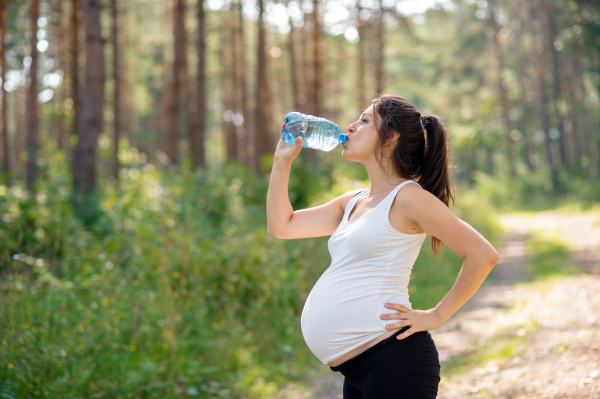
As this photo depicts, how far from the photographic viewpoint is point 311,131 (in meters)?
3.00

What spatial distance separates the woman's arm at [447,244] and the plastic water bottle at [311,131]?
0.69 m

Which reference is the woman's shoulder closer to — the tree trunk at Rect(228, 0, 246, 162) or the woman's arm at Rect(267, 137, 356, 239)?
the woman's arm at Rect(267, 137, 356, 239)

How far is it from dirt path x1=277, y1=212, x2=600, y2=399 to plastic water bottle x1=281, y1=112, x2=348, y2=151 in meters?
2.81

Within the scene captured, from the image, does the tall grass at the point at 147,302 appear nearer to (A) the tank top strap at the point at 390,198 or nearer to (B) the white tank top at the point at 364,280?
(B) the white tank top at the point at 364,280

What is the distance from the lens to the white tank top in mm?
2221

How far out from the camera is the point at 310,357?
6.11 metres

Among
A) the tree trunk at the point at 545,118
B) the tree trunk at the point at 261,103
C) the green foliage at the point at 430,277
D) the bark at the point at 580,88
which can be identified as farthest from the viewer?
the bark at the point at 580,88

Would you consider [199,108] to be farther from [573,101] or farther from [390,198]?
[573,101]

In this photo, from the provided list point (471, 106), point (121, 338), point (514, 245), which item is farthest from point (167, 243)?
point (471, 106)

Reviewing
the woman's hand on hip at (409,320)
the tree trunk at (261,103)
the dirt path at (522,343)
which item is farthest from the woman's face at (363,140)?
the tree trunk at (261,103)

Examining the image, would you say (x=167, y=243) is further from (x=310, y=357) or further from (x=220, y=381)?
(x=310, y=357)

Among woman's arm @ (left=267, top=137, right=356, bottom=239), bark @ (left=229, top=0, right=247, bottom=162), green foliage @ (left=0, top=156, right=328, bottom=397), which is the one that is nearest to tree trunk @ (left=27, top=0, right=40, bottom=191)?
green foliage @ (left=0, top=156, right=328, bottom=397)

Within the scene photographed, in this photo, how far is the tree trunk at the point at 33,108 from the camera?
1482cm

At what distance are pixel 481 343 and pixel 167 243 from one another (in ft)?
13.5
